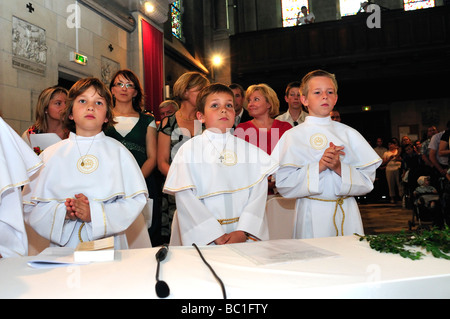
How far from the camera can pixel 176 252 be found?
5.03 feet

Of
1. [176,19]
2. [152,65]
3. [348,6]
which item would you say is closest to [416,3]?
[348,6]

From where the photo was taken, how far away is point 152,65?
10.1 metres

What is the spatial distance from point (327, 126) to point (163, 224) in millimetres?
1627

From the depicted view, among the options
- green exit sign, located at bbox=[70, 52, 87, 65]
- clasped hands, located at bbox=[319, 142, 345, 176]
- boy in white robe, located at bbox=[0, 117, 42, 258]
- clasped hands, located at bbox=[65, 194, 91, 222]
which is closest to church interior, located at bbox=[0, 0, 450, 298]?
green exit sign, located at bbox=[70, 52, 87, 65]

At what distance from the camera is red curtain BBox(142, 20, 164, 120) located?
31.9 feet

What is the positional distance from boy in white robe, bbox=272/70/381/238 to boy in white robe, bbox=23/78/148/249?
39.4 inches

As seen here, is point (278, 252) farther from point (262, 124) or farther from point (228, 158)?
point (262, 124)

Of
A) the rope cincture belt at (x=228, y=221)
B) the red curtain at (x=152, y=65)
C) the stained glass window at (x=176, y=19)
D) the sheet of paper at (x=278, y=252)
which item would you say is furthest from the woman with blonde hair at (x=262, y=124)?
the stained glass window at (x=176, y=19)

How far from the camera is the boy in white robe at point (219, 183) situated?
2.31 m

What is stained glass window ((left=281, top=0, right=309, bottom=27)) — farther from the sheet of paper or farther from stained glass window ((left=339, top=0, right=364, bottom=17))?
the sheet of paper

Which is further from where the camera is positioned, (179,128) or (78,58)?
(78,58)

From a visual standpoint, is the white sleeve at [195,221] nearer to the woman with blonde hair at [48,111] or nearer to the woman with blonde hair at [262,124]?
the woman with blonde hair at [262,124]

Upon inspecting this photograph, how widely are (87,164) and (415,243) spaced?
1679 millimetres

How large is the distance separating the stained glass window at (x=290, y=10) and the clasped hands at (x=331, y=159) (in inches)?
579
